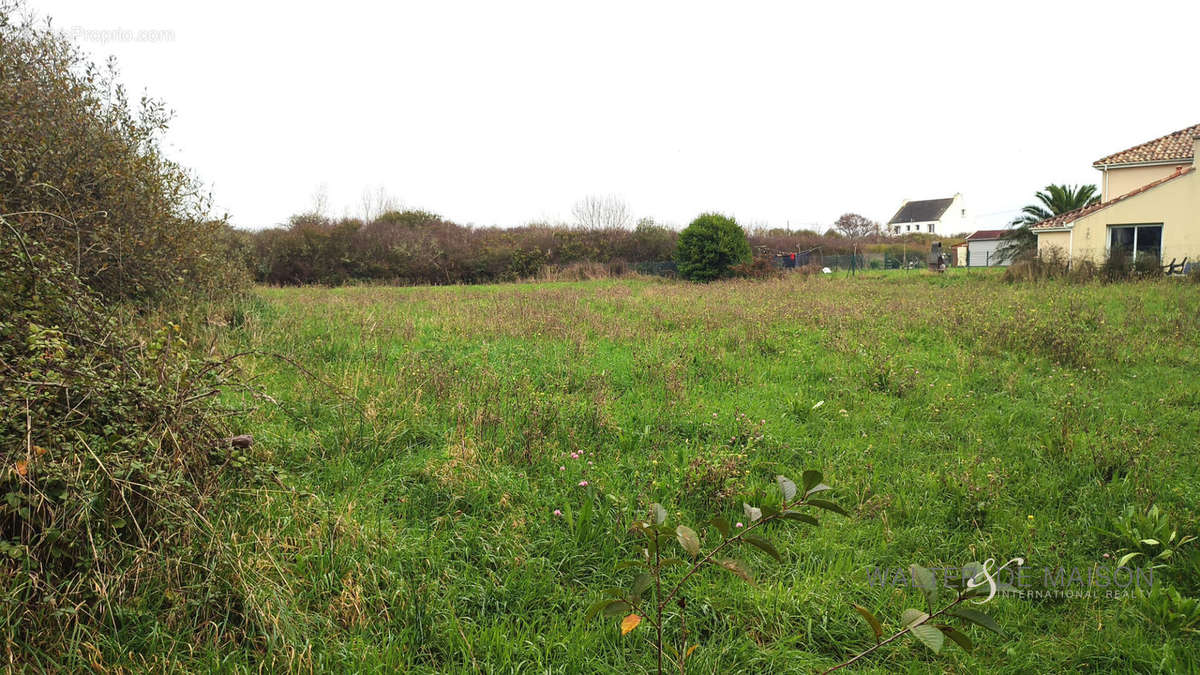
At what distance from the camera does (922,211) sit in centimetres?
6906

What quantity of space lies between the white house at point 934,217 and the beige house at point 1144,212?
4586cm

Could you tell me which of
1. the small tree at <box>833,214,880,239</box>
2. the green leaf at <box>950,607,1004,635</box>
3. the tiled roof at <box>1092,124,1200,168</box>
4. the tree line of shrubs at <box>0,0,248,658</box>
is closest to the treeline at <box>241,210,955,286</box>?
the tiled roof at <box>1092,124,1200,168</box>

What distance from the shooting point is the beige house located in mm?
17688

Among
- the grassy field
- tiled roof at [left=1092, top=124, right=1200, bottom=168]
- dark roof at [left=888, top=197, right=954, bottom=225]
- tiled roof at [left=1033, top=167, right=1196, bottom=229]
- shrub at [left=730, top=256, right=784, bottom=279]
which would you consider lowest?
the grassy field

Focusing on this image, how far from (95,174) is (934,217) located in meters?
75.3

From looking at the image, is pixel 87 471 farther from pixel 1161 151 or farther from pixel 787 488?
pixel 1161 151

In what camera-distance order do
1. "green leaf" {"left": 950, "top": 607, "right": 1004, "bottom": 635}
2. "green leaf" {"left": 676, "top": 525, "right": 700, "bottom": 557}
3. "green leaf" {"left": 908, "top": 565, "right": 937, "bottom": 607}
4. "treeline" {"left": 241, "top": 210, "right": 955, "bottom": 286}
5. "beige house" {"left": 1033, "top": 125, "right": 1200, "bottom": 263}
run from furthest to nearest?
"treeline" {"left": 241, "top": 210, "right": 955, "bottom": 286}
"beige house" {"left": 1033, "top": 125, "right": 1200, "bottom": 263}
"green leaf" {"left": 676, "top": 525, "right": 700, "bottom": 557}
"green leaf" {"left": 908, "top": 565, "right": 937, "bottom": 607}
"green leaf" {"left": 950, "top": 607, "right": 1004, "bottom": 635}

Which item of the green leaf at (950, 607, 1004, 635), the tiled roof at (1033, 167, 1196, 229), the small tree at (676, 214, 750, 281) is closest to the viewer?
the green leaf at (950, 607, 1004, 635)

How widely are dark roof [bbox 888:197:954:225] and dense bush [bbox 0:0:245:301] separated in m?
73.8

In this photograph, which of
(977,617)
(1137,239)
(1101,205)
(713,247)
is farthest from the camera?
(713,247)

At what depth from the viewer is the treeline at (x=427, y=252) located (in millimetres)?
24750

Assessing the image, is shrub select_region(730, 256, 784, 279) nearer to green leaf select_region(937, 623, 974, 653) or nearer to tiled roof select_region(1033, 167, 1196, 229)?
tiled roof select_region(1033, 167, 1196, 229)

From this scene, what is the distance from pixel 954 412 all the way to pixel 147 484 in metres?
5.56

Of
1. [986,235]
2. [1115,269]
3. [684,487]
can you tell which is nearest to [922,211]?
[986,235]
